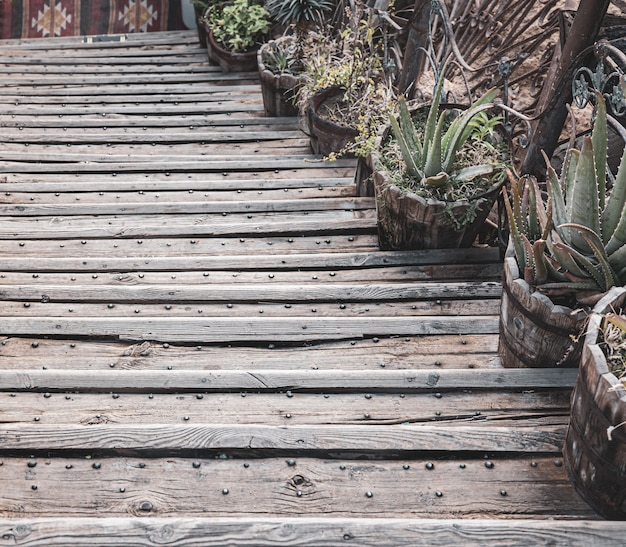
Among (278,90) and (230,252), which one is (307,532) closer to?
(230,252)

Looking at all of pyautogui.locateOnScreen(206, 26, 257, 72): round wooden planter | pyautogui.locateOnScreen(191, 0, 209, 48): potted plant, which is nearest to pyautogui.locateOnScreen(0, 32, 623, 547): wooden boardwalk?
pyautogui.locateOnScreen(206, 26, 257, 72): round wooden planter

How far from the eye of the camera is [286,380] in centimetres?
228

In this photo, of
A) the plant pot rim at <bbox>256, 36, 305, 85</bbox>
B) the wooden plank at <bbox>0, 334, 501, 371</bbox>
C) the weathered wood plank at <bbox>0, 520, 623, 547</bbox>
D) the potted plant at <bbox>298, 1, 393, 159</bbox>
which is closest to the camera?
the weathered wood plank at <bbox>0, 520, 623, 547</bbox>

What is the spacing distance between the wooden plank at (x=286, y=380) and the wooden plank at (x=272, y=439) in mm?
236

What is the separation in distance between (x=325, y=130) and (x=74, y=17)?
4.58 meters

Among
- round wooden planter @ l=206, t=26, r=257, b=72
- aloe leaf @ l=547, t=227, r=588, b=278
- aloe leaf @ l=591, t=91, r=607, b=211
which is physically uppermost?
aloe leaf @ l=591, t=91, r=607, b=211

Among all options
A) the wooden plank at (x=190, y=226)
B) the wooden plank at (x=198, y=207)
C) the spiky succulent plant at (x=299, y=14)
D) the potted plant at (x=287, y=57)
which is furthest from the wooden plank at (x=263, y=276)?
the spiky succulent plant at (x=299, y=14)

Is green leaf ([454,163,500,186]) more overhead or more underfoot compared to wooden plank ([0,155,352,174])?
more overhead

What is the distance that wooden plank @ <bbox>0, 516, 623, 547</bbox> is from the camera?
5.38 ft

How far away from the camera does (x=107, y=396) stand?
225cm

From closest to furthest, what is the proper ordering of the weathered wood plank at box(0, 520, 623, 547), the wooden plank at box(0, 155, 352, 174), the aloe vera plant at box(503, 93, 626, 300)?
the weathered wood plank at box(0, 520, 623, 547)
the aloe vera plant at box(503, 93, 626, 300)
the wooden plank at box(0, 155, 352, 174)

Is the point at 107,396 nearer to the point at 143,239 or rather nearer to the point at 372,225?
the point at 143,239

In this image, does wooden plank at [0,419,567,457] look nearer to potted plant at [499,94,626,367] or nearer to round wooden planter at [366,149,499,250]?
potted plant at [499,94,626,367]

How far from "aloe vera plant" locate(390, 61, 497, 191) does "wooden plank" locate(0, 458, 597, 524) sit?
130 centimetres
